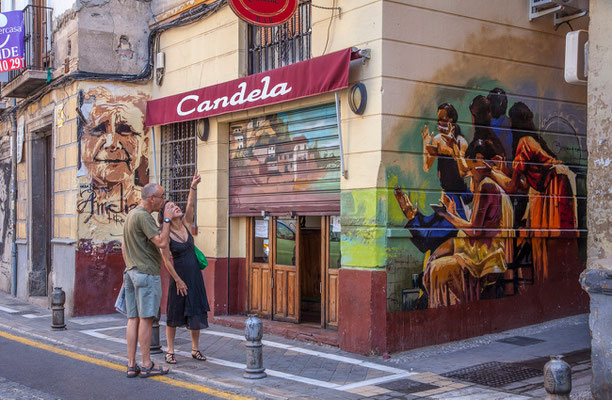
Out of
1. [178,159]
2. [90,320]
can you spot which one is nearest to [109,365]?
[90,320]

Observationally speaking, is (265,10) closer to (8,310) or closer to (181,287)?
(181,287)

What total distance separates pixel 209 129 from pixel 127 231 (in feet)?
14.4

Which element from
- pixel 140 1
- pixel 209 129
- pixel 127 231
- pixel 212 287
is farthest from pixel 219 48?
pixel 127 231

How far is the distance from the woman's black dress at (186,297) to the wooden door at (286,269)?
2.34 metres

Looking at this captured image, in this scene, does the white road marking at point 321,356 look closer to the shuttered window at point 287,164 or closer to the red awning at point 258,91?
the shuttered window at point 287,164

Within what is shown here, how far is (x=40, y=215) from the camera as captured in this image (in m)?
15.0

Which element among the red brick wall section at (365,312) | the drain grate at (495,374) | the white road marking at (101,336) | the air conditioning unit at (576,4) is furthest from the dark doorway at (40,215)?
the air conditioning unit at (576,4)

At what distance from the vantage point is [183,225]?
323 inches

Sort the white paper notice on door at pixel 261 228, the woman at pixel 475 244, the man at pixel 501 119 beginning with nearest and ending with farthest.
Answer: the woman at pixel 475 244, the man at pixel 501 119, the white paper notice on door at pixel 261 228

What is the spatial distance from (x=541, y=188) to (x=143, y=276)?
6176 millimetres

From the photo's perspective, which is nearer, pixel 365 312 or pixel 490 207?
pixel 365 312

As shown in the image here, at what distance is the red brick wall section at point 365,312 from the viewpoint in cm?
833

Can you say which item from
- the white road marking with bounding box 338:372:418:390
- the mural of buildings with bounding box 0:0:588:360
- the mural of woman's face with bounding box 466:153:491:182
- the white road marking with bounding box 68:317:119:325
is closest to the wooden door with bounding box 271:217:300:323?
the mural of buildings with bounding box 0:0:588:360

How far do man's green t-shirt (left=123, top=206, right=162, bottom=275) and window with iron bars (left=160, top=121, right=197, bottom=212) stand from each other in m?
4.64
